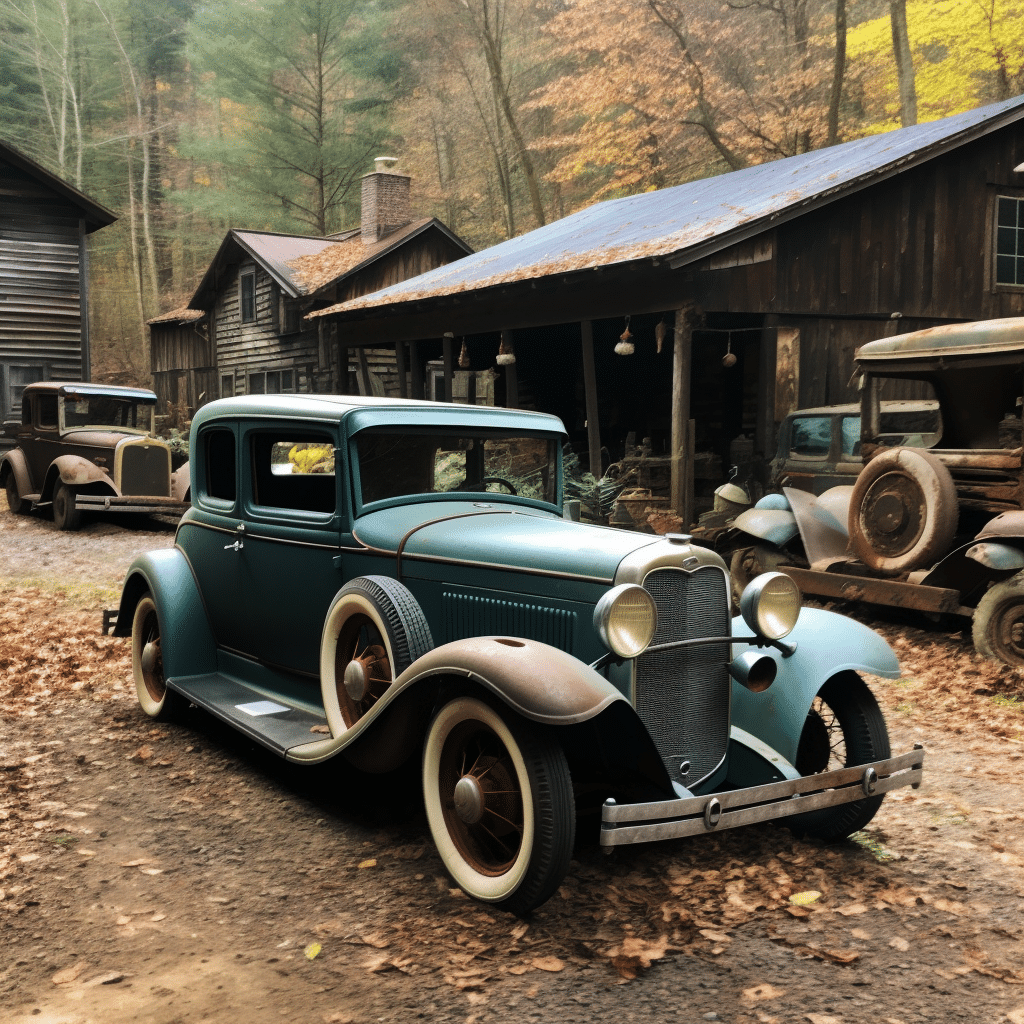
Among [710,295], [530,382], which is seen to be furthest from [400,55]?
[710,295]

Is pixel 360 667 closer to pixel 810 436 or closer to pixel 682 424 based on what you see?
pixel 810 436

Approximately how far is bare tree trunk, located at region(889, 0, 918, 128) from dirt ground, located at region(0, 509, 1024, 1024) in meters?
20.0

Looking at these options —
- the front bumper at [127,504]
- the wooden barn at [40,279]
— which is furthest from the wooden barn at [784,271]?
the wooden barn at [40,279]

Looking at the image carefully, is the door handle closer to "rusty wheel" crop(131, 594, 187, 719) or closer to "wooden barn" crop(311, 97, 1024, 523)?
"rusty wheel" crop(131, 594, 187, 719)

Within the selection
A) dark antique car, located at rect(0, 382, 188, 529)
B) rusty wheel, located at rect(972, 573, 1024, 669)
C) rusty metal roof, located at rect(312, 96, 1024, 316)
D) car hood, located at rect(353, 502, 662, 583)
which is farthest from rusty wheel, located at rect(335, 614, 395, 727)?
dark antique car, located at rect(0, 382, 188, 529)

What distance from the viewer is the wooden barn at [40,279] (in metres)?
20.5

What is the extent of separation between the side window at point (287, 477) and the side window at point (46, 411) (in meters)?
10.8

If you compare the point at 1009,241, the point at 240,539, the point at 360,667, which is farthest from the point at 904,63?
the point at 360,667

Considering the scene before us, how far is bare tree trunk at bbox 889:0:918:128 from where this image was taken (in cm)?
2144

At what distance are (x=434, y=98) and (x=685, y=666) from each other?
34.0m

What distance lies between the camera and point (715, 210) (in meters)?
12.9

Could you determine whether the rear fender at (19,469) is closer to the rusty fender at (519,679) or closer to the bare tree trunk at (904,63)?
the rusty fender at (519,679)

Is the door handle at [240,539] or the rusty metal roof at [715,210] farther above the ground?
the rusty metal roof at [715,210]

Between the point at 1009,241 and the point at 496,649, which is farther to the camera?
the point at 1009,241
